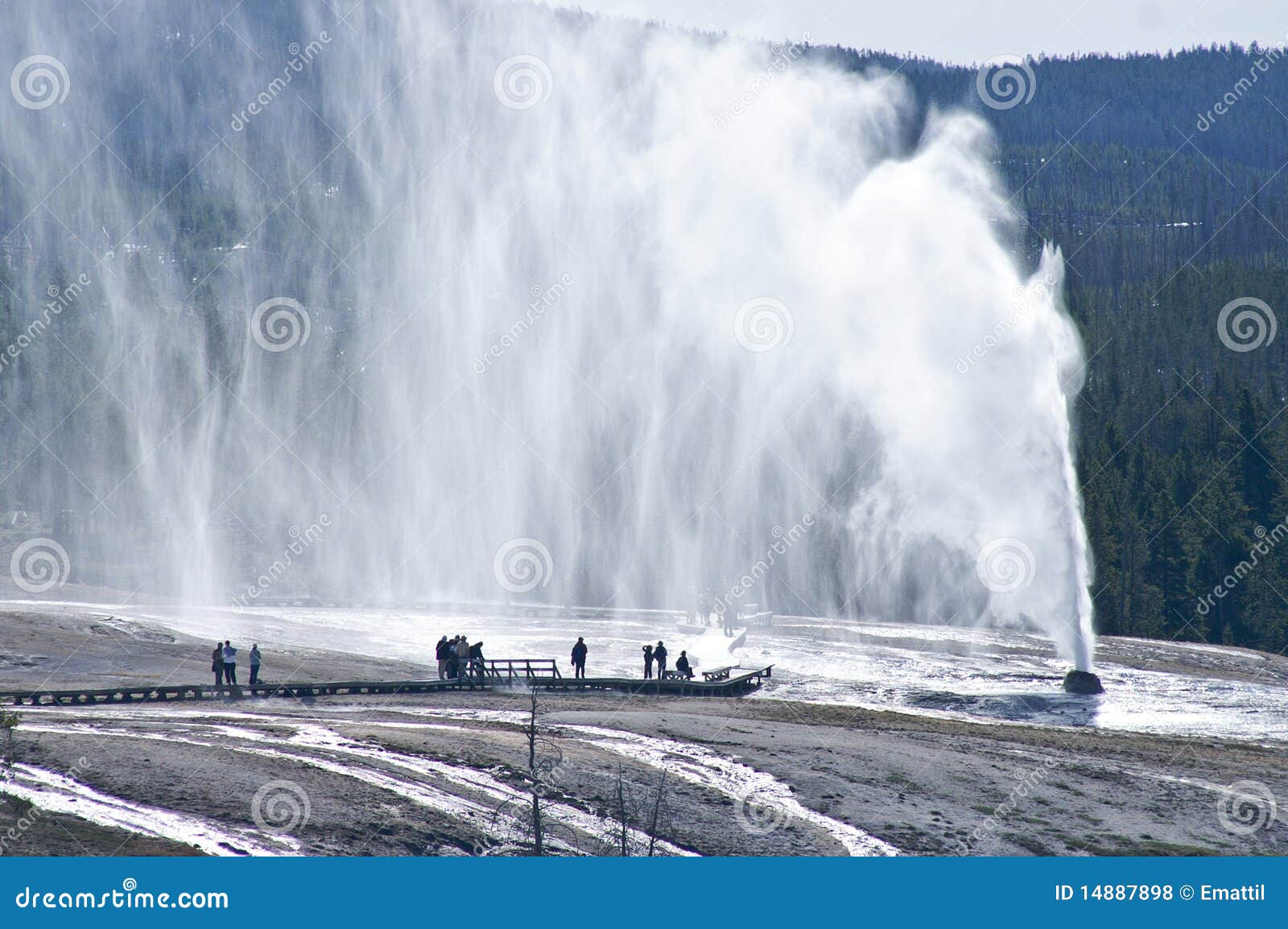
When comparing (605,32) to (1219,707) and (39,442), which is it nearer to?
(39,442)

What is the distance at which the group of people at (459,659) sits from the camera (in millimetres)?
38125

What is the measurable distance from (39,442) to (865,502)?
229ft

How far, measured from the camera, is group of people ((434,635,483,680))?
1501 inches

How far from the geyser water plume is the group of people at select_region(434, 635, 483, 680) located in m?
19.9

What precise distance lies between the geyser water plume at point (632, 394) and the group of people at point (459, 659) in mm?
19926

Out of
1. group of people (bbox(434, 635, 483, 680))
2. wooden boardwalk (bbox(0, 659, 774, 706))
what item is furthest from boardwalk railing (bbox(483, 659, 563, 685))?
group of people (bbox(434, 635, 483, 680))

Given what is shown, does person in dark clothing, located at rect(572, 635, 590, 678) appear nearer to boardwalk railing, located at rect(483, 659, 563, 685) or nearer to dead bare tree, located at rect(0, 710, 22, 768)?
boardwalk railing, located at rect(483, 659, 563, 685)

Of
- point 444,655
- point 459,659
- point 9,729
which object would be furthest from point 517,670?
point 9,729

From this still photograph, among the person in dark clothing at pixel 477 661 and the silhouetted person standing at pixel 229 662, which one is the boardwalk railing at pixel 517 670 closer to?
the person in dark clothing at pixel 477 661

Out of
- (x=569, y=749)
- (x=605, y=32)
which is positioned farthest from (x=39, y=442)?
(x=569, y=749)

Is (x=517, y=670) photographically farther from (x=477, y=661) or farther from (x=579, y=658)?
(x=477, y=661)

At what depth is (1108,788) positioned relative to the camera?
2764 centimetres

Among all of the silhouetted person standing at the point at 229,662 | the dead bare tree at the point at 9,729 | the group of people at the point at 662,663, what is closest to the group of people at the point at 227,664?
the silhouetted person standing at the point at 229,662

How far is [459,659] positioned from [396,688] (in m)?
2.23
